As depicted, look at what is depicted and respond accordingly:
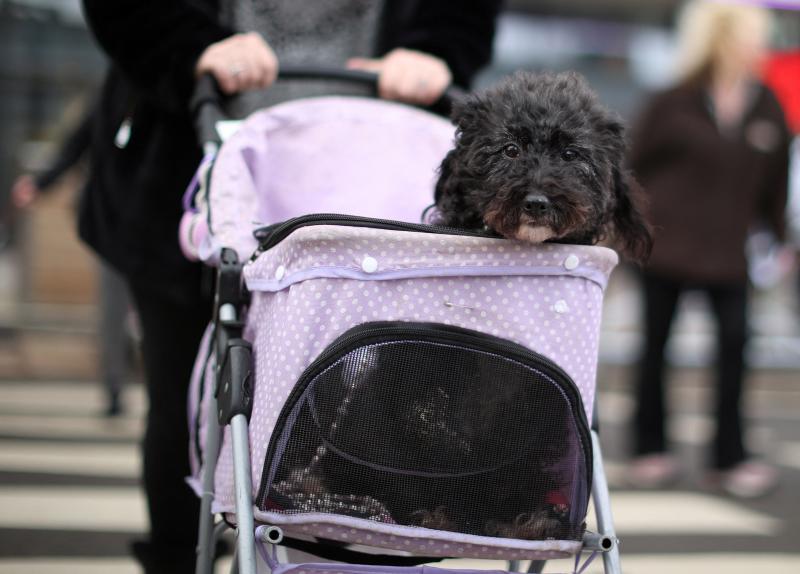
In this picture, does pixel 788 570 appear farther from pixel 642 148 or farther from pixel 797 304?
pixel 797 304

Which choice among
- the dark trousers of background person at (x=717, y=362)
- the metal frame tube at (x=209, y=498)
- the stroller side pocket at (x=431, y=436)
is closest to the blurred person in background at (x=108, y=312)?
the dark trousers of background person at (x=717, y=362)

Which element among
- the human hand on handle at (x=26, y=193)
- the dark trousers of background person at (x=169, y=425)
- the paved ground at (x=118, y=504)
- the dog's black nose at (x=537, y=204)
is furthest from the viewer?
the human hand on handle at (x=26, y=193)

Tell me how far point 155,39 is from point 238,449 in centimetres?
115

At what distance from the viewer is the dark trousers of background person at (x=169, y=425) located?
2.64 m

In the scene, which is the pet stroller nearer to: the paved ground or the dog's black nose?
the dog's black nose

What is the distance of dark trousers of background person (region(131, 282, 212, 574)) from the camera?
8.66ft

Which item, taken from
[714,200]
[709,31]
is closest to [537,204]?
[714,200]

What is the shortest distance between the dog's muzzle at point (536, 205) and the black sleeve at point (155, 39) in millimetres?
1102

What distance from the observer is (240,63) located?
8.02 ft

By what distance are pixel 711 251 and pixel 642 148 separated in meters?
0.65

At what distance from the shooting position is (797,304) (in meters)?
11.9

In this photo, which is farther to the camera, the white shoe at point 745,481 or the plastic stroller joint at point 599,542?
the white shoe at point 745,481

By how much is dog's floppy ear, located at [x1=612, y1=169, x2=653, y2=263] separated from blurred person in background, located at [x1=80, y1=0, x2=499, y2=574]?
0.82 meters

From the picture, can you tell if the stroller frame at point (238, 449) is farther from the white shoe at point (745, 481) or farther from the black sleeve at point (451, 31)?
the white shoe at point (745, 481)
